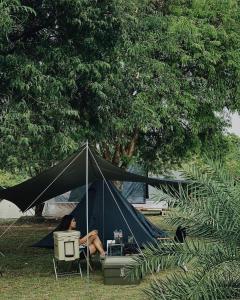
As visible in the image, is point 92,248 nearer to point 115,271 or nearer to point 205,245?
point 115,271

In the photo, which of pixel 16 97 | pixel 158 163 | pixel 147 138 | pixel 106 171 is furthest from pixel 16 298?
pixel 158 163

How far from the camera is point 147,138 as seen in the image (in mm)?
16641

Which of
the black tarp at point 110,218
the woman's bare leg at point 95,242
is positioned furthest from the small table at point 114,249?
the black tarp at point 110,218

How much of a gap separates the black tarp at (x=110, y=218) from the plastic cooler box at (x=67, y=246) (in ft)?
6.72

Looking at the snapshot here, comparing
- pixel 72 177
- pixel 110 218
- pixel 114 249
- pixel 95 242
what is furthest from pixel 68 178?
pixel 110 218

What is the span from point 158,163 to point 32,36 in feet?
31.0

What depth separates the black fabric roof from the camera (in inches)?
341

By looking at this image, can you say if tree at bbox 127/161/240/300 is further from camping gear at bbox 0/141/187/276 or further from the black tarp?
the black tarp

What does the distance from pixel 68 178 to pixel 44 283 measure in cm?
190

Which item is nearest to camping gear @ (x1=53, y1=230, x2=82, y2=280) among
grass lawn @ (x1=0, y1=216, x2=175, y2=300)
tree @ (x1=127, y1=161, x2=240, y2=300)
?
grass lawn @ (x1=0, y1=216, x2=175, y2=300)

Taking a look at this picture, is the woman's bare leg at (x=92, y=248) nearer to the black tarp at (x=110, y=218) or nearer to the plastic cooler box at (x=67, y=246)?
the plastic cooler box at (x=67, y=246)

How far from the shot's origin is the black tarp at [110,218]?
10609 millimetres

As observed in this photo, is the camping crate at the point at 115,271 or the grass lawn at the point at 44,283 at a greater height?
the camping crate at the point at 115,271

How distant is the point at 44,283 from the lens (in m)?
8.35
